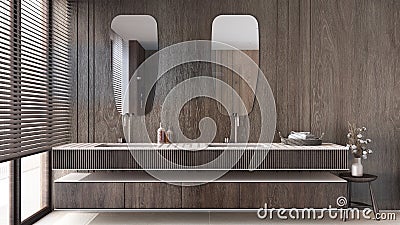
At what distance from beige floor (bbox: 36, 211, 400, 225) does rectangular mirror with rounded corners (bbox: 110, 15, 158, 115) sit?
93 centimetres

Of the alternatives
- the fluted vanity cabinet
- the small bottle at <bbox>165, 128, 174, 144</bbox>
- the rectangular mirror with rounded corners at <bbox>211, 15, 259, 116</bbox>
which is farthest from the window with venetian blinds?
the rectangular mirror with rounded corners at <bbox>211, 15, 259, 116</bbox>

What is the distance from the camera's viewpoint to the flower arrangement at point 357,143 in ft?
15.2

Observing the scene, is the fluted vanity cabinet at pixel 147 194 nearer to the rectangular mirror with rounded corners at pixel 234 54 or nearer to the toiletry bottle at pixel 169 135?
the toiletry bottle at pixel 169 135

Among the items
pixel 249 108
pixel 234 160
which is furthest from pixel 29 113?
pixel 249 108

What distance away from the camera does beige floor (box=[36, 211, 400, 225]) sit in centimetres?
449

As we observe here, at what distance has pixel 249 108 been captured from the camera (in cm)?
501

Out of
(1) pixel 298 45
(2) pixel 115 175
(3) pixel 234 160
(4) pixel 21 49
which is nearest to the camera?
(4) pixel 21 49

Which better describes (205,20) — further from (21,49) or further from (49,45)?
(21,49)

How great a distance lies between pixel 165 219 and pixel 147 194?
1.32 ft

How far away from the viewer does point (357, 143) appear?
4.68m

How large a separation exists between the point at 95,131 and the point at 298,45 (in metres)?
1.96

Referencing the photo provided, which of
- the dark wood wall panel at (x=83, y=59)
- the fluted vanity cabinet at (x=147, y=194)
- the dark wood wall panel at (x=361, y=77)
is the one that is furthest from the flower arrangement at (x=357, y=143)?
the dark wood wall panel at (x=83, y=59)

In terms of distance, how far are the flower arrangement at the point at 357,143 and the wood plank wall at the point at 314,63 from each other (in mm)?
187

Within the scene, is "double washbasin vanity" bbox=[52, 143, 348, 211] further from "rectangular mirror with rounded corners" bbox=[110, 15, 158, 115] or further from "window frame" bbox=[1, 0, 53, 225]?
"rectangular mirror with rounded corners" bbox=[110, 15, 158, 115]
